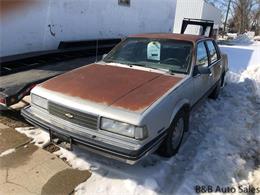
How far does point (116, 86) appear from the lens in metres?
3.77

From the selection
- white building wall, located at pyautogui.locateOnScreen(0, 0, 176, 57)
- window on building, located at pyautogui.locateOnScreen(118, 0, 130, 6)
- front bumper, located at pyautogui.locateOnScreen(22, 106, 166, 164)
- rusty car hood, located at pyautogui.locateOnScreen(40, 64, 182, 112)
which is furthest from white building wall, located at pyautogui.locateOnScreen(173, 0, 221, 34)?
front bumper, located at pyautogui.locateOnScreen(22, 106, 166, 164)

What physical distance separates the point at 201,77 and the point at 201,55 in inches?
15.9

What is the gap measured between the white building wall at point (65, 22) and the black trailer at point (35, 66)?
404mm

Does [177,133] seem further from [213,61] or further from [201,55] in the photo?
[213,61]

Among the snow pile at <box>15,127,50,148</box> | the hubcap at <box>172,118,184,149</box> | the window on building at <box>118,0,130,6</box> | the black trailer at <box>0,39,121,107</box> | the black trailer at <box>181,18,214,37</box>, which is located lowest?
the snow pile at <box>15,127,50,148</box>

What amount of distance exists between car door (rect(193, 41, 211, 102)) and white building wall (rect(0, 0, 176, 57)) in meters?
4.21

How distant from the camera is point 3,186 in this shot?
10.8 ft

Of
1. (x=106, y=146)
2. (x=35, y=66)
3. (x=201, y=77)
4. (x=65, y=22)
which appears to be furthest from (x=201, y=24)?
(x=106, y=146)

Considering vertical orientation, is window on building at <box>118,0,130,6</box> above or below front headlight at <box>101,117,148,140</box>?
above

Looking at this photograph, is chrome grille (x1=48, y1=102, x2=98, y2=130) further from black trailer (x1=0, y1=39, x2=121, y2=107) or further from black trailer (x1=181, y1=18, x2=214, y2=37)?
black trailer (x1=181, y1=18, x2=214, y2=37)

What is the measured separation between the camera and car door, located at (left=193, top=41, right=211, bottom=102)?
4.60m

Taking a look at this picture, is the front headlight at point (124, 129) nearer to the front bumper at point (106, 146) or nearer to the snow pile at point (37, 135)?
the front bumper at point (106, 146)

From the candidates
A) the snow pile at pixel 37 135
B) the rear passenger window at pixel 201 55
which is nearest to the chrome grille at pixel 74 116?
the snow pile at pixel 37 135

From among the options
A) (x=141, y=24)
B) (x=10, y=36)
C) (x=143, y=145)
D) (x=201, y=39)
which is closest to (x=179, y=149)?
(x=143, y=145)
